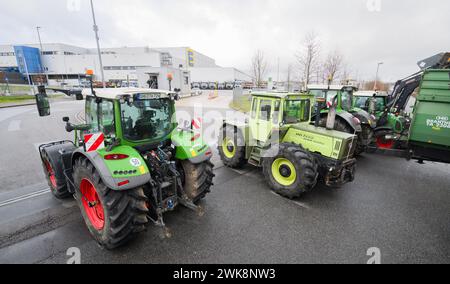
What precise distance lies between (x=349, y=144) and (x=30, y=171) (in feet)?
26.5

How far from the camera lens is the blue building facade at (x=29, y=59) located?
167 ft

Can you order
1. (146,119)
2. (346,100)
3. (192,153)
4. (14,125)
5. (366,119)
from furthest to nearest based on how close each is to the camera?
(14,125) → (346,100) → (366,119) → (192,153) → (146,119)

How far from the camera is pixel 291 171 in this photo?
4.48 metres

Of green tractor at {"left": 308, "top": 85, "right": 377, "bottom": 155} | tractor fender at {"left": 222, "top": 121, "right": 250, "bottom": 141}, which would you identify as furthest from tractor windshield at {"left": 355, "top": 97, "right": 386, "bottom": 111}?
tractor fender at {"left": 222, "top": 121, "right": 250, "bottom": 141}

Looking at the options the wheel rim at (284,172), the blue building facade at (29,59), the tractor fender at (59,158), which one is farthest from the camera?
the blue building facade at (29,59)

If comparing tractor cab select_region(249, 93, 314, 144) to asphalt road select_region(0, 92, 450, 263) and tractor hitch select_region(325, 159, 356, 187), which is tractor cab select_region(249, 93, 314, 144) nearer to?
asphalt road select_region(0, 92, 450, 263)

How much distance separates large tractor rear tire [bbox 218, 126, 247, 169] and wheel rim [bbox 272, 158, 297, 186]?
1242mm

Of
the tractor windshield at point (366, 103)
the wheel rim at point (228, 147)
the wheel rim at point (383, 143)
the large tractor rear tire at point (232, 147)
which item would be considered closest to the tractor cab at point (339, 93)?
the wheel rim at point (383, 143)

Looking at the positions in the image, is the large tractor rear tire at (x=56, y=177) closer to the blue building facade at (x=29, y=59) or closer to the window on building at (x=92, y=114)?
the window on building at (x=92, y=114)

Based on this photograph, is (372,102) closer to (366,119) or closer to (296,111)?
(366,119)

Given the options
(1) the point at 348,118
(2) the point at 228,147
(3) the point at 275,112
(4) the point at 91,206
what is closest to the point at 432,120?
(1) the point at 348,118

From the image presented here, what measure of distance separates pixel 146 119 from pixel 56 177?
86.9 inches

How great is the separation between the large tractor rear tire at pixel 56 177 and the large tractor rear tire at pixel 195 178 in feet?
7.69

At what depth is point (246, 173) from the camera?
5.75 meters
